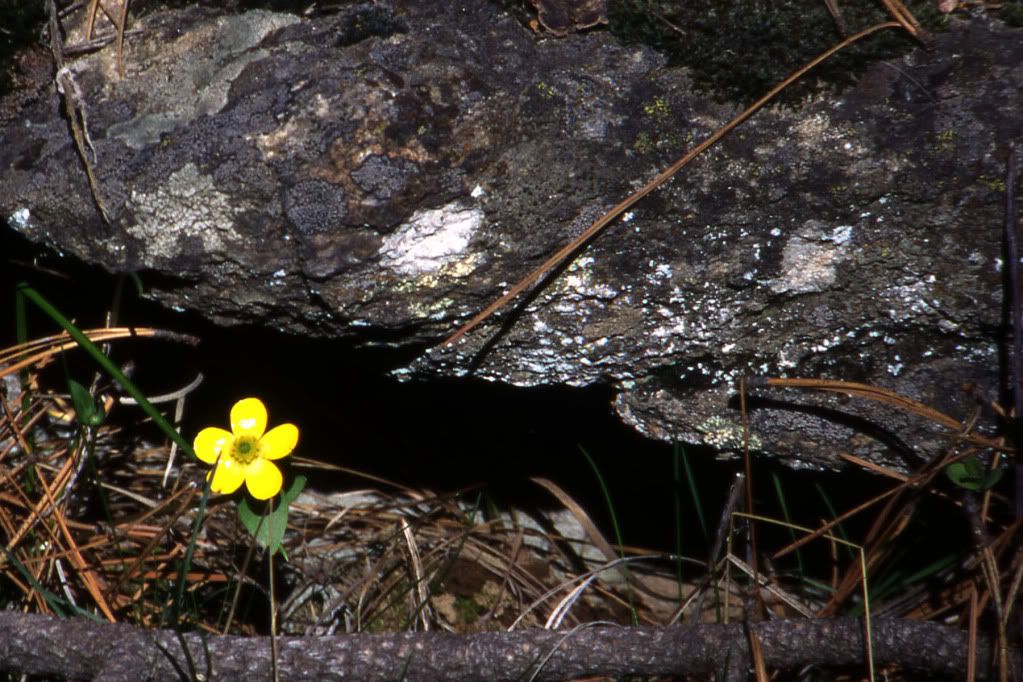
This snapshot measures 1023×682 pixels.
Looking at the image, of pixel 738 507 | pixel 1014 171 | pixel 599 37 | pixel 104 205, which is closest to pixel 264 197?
pixel 104 205

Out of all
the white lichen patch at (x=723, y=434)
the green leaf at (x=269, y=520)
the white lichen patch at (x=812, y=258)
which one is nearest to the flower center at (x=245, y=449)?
the green leaf at (x=269, y=520)

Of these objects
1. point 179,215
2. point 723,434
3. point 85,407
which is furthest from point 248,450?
point 723,434

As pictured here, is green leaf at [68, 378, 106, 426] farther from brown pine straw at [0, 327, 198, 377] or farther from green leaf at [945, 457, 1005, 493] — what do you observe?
green leaf at [945, 457, 1005, 493]

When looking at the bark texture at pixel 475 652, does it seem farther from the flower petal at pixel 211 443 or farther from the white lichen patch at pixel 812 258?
the white lichen patch at pixel 812 258

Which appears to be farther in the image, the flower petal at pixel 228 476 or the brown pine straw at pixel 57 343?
the brown pine straw at pixel 57 343

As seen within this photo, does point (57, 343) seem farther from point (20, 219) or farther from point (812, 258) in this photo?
point (812, 258)

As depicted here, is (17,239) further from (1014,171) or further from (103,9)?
(1014,171)

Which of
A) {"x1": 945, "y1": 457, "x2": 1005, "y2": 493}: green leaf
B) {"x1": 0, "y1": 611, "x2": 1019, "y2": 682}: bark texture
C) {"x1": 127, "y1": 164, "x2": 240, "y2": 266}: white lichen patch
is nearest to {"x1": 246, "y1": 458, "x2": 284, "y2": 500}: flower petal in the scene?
{"x1": 0, "y1": 611, "x2": 1019, "y2": 682}: bark texture
